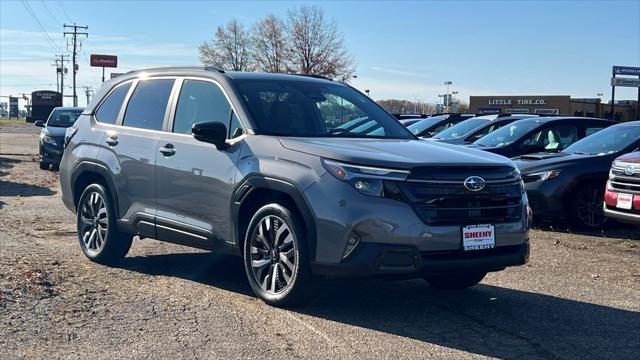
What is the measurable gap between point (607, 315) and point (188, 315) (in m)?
3.24

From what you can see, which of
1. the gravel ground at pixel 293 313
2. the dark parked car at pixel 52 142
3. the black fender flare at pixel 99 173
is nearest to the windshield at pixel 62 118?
the dark parked car at pixel 52 142

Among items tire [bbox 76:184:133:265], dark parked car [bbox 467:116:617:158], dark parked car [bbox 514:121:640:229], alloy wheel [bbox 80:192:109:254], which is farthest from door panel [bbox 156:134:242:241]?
dark parked car [bbox 467:116:617:158]

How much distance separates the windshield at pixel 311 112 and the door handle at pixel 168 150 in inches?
32.3

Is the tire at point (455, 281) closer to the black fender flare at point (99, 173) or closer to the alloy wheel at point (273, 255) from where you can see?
the alloy wheel at point (273, 255)

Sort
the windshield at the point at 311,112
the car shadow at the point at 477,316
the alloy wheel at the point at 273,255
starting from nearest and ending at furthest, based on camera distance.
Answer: the car shadow at the point at 477,316 < the alloy wheel at the point at 273,255 < the windshield at the point at 311,112

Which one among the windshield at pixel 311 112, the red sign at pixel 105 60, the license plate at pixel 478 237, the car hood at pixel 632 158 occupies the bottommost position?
the license plate at pixel 478 237

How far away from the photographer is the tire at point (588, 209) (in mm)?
10023

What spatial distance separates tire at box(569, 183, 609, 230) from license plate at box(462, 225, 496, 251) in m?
5.14

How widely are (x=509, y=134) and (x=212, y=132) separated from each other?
816 cm

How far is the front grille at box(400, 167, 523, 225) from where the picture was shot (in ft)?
16.7

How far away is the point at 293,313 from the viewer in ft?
18.1

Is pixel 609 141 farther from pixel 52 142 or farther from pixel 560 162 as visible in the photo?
pixel 52 142

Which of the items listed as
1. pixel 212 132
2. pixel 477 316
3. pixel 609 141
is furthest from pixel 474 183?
pixel 609 141

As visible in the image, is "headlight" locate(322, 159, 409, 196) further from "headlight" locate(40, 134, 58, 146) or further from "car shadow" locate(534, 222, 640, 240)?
"headlight" locate(40, 134, 58, 146)
